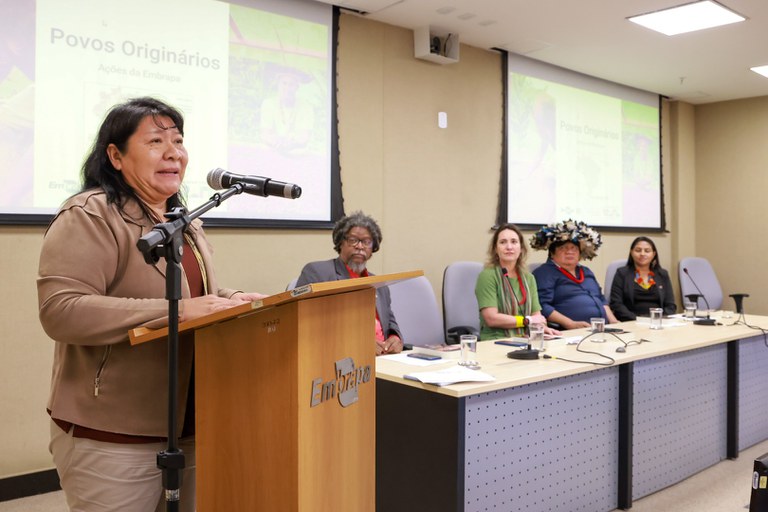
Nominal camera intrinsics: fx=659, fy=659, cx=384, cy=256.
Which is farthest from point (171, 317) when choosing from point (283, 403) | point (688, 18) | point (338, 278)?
point (688, 18)

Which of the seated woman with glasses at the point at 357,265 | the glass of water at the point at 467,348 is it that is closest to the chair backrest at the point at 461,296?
the seated woman with glasses at the point at 357,265

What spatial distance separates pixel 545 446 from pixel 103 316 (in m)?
1.88

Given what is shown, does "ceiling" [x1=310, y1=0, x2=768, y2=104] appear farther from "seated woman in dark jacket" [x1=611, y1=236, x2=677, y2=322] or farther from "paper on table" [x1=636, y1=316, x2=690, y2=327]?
"paper on table" [x1=636, y1=316, x2=690, y2=327]

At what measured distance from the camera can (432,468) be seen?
2342 mm

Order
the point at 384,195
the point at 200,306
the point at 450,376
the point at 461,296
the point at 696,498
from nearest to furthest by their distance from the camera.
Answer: the point at 200,306 → the point at 450,376 → the point at 696,498 → the point at 461,296 → the point at 384,195

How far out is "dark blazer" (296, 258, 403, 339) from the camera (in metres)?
3.46

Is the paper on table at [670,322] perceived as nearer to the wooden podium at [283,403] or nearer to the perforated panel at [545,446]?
the perforated panel at [545,446]

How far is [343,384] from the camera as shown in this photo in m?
1.42

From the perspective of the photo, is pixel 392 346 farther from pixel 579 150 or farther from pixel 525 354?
pixel 579 150

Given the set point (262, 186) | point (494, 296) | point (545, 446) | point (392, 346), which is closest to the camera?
point (262, 186)

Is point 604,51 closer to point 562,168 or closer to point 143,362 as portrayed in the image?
point 562,168

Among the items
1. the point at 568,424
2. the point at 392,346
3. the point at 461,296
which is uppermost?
the point at 461,296

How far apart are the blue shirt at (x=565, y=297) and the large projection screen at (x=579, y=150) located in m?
1.05

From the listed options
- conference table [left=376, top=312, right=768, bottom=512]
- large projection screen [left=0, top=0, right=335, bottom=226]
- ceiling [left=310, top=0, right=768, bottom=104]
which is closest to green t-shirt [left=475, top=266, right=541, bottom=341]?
conference table [left=376, top=312, right=768, bottom=512]
